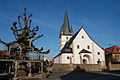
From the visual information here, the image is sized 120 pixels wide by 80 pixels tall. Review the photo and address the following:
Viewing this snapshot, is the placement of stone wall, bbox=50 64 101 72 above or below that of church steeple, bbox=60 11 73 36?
below

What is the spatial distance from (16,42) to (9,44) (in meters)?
1.38

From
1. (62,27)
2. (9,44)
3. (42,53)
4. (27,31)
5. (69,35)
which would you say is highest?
(62,27)

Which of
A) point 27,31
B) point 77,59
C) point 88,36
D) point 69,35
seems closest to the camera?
point 27,31

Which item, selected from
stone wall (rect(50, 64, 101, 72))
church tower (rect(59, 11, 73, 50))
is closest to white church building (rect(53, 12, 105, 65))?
stone wall (rect(50, 64, 101, 72))

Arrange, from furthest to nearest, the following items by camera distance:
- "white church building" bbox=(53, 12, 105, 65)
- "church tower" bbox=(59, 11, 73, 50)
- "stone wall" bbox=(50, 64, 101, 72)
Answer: "church tower" bbox=(59, 11, 73, 50) < "white church building" bbox=(53, 12, 105, 65) < "stone wall" bbox=(50, 64, 101, 72)

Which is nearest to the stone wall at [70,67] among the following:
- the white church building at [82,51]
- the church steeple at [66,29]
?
the white church building at [82,51]

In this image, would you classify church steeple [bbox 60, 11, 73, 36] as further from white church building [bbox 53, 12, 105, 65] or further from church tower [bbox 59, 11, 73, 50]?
white church building [bbox 53, 12, 105, 65]

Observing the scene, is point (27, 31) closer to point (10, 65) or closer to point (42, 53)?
point (42, 53)

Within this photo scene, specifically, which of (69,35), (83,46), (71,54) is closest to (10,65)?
(71,54)

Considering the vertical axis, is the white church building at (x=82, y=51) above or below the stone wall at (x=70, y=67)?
above

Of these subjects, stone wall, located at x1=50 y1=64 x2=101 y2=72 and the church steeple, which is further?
the church steeple

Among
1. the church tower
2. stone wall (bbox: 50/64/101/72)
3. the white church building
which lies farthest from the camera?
the church tower

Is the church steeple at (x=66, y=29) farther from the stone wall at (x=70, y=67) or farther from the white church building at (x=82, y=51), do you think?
the stone wall at (x=70, y=67)

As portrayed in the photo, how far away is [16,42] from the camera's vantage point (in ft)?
72.6
